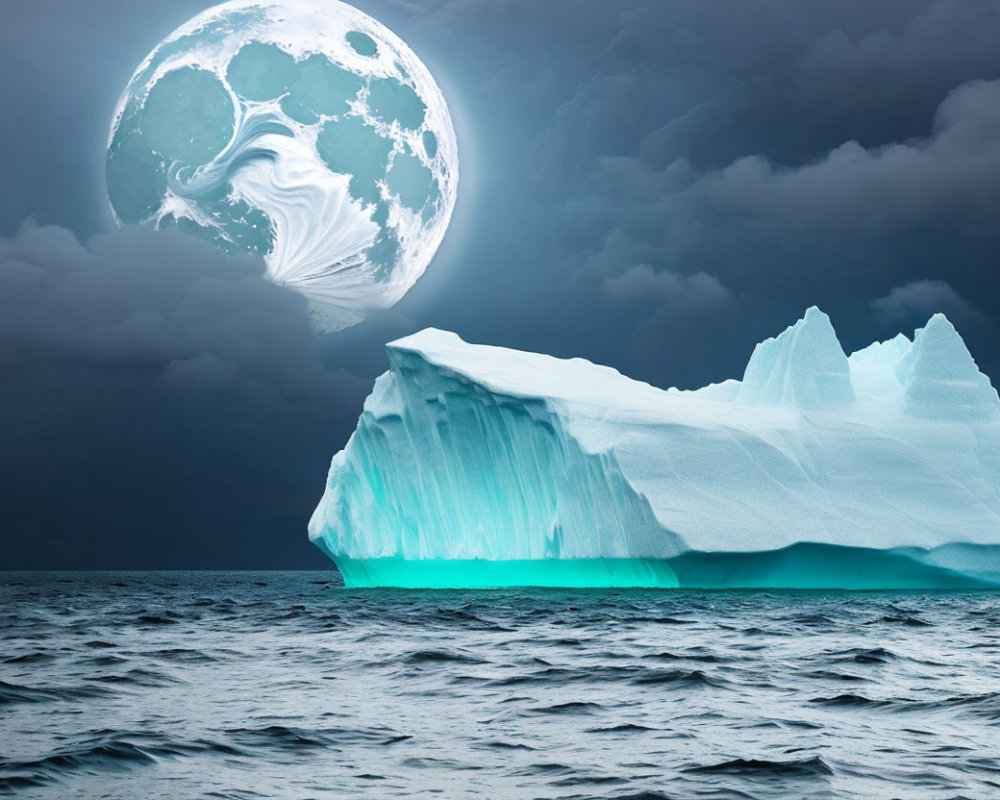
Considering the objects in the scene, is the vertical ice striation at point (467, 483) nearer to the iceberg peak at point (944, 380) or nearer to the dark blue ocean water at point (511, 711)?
the iceberg peak at point (944, 380)

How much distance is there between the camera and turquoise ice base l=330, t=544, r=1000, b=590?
20.9 m

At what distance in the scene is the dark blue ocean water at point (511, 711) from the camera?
16.6 ft

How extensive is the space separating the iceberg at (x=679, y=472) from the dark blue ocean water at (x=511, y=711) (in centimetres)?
794

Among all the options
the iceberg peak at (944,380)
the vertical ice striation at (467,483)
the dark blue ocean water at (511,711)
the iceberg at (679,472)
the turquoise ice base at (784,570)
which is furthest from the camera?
the iceberg peak at (944,380)

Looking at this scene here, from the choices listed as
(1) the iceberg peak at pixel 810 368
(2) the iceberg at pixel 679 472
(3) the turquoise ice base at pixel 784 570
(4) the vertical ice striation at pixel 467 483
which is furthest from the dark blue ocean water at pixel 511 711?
(1) the iceberg peak at pixel 810 368

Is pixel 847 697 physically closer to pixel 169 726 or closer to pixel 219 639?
pixel 169 726

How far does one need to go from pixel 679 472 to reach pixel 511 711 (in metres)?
15.1

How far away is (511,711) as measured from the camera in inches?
270

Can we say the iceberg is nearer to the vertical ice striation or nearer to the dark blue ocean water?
the vertical ice striation

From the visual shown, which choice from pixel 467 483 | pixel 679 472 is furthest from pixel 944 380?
pixel 467 483

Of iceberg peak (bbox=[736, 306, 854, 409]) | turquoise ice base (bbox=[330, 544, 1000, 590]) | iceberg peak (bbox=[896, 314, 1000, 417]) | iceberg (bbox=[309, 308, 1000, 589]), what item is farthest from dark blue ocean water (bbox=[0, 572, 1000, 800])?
iceberg peak (bbox=[896, 314, 1000, 417])

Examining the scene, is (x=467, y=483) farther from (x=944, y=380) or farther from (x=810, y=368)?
(x=944, y=380)

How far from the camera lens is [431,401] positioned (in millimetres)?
24453

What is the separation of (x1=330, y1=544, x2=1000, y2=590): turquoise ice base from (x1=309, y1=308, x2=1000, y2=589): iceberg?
0.05 metres
